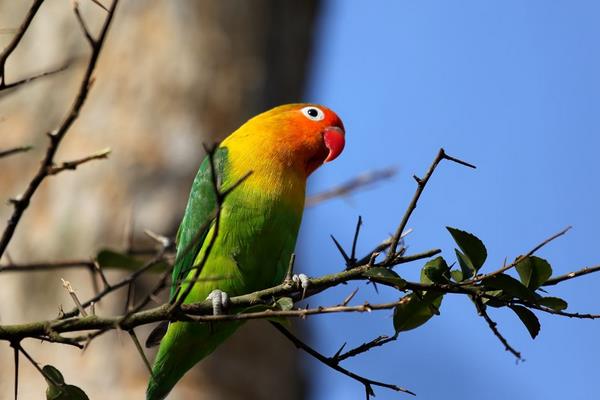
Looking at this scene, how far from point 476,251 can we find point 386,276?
0.81 feet

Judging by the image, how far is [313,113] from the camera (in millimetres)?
3615

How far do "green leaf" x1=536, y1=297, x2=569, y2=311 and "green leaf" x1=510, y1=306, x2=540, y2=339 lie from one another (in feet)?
0.17

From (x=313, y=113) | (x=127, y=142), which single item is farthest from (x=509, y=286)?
(x=127, y=142)

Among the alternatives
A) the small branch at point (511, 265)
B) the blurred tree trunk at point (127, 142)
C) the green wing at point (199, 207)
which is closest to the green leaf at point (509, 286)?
the small branch at point (511, 265)

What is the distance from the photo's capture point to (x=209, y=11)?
5379mm

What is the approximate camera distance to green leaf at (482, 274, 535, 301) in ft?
6.08

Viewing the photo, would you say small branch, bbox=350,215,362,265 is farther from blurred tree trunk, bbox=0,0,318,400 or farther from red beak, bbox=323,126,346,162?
blurred tree trunk, bbox=0,0,318,400

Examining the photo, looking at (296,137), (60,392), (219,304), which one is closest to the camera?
(60,392)

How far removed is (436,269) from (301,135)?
1.67 metres

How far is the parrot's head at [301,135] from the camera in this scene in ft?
11.0

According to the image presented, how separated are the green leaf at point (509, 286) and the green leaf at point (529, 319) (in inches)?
2.6

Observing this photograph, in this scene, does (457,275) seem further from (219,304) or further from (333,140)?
(333,140)

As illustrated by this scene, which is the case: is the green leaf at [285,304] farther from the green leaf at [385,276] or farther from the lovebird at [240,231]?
the lovebird at [240,231]

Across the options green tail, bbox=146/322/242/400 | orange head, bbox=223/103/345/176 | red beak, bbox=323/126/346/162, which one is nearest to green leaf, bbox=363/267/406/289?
green tail, bbox=146/322/242/400
